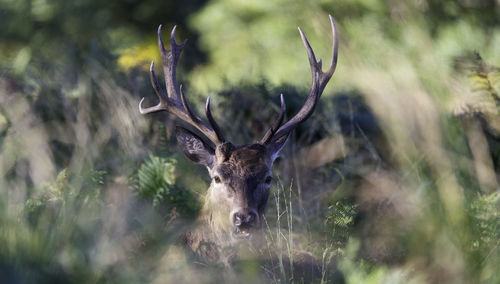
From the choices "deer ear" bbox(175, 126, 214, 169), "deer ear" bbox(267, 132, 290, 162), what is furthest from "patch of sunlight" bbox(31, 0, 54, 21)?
"deer ear" bbox(267, 132, 290, 162)

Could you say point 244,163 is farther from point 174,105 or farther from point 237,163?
point 174,105

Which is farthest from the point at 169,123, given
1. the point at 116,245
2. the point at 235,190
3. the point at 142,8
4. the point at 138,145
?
the point at 142,8

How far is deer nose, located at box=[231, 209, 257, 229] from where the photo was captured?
178 inches

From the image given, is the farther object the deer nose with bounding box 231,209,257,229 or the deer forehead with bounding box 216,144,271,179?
the deer forehead with bounding box 216,144,271,179

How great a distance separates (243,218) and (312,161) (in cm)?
264

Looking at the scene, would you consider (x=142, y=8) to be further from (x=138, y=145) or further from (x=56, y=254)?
(x=56, y=254)

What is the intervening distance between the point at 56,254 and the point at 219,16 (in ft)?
45.1

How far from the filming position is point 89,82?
7.63m

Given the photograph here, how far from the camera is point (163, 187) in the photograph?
5.71 metres

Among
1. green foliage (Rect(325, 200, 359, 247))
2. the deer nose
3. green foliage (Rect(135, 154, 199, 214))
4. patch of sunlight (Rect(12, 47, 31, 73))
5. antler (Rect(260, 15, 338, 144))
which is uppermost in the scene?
green foliage (Rect(325, 200, 359, 247))

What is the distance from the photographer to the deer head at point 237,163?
4.62m

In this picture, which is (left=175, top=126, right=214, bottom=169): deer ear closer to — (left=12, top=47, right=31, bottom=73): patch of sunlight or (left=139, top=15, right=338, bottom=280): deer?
(left=139, top=15, right=338, bottom=280): deer

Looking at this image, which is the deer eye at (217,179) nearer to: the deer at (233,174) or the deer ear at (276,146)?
the deer at (233,174)

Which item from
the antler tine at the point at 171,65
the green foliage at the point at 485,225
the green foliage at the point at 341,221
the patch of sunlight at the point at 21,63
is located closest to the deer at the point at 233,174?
the antler tine at the point at 171,65
